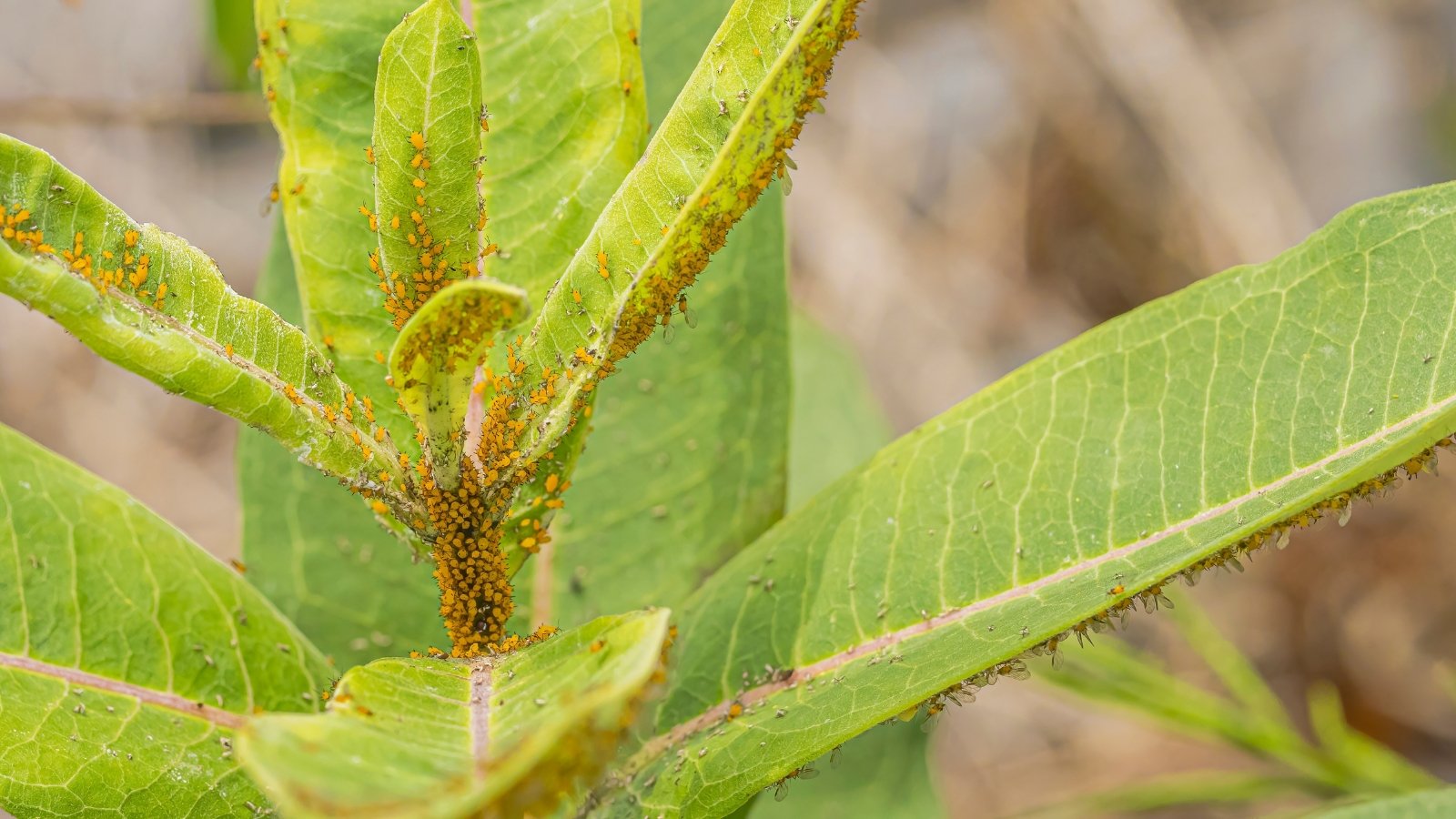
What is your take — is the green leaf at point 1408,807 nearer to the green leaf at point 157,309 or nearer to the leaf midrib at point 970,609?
the leaf midrib at point 970,609

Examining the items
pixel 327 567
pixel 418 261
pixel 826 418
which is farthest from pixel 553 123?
pixel 826 418

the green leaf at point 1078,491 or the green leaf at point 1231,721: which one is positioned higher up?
the green leaf at point 1078,491

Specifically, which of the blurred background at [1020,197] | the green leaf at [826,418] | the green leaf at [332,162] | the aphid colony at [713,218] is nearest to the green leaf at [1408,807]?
the aphid colony at [713,218]

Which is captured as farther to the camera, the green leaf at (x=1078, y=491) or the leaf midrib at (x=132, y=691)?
the leaf midrib at (x=132, y=691)

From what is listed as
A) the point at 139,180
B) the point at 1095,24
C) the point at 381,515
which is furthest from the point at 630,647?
the point at 139,180

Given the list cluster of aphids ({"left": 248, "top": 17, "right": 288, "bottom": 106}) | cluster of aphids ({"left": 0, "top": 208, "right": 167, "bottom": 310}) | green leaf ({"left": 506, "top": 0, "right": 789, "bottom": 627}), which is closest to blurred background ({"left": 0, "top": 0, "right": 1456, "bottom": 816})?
green leaf ({"left": 506, "top": 0, "right": 789, "bottom": 627})

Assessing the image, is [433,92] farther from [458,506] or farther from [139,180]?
[139,180]

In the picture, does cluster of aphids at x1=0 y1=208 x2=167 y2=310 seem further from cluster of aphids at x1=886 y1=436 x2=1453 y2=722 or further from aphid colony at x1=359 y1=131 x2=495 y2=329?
cluster of aphids at x1=886 y1=436 x2=1453 y2=722
